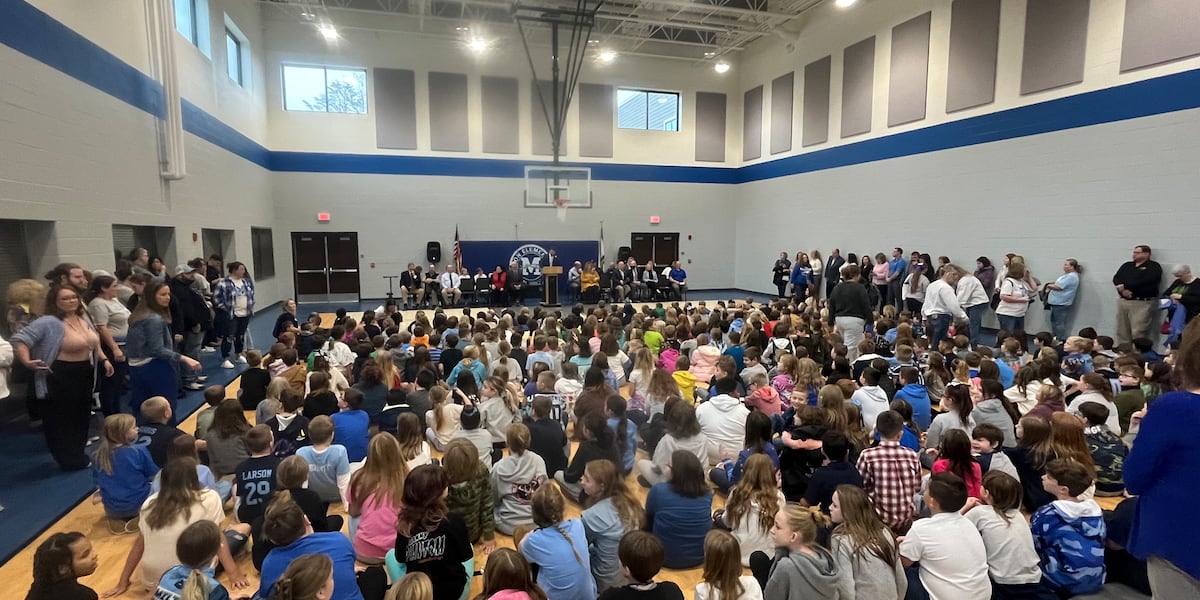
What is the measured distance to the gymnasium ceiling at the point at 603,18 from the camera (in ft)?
46.0

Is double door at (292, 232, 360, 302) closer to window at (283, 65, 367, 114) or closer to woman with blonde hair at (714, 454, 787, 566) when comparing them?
window at (283, 65, 367, 114)

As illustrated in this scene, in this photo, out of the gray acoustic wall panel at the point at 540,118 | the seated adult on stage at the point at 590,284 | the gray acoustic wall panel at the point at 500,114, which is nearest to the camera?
the seated adult on stage at the point at 590,284

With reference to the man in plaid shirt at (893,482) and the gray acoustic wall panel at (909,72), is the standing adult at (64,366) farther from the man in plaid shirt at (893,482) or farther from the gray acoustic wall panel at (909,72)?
the gray acoustic wall panel at (909,72)

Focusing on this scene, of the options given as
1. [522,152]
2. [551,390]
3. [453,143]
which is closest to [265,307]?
[453,143]

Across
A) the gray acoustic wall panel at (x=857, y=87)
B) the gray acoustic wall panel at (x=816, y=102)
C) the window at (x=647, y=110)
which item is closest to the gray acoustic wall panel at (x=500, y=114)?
the window at (x=647, y=110)

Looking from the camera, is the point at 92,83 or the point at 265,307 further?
the point at 265,307

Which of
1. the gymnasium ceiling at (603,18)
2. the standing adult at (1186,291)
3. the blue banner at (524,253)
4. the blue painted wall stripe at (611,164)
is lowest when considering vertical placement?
the standing adult at (1186,291)

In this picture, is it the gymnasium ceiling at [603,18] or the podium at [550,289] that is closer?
the gymnasium ceiling at [603,18]

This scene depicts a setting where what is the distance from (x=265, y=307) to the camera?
14234 mm

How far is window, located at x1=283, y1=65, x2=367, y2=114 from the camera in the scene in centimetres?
1545

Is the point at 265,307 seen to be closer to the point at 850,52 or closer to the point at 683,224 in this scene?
the point at 683,224

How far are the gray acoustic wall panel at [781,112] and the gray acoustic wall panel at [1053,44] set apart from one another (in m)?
6.54

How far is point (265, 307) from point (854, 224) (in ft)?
48.5

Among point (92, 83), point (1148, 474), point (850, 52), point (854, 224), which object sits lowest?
point (1148, 474)
